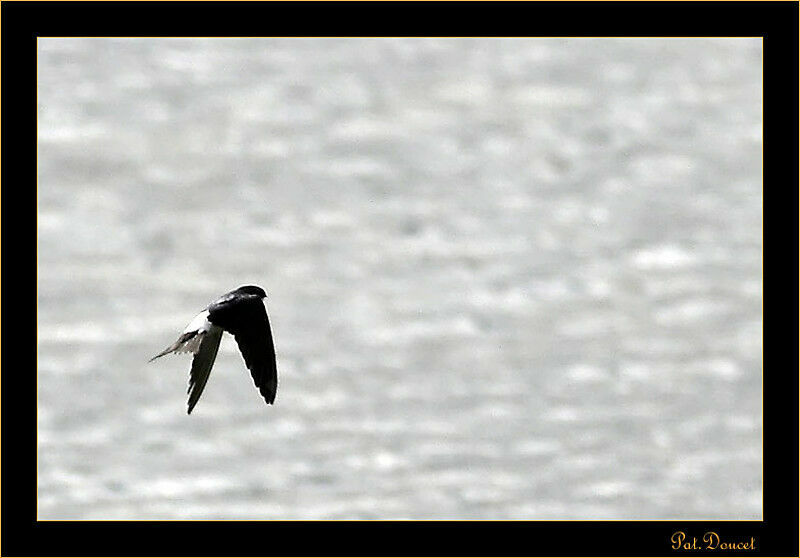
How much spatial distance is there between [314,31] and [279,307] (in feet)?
5.69

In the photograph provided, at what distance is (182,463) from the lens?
523cm

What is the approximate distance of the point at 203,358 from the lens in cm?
300

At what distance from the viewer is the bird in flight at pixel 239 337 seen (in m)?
2.89

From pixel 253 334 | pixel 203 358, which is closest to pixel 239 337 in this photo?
pixel 253 334

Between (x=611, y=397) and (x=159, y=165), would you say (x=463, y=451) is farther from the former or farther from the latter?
(x=159, y=165)

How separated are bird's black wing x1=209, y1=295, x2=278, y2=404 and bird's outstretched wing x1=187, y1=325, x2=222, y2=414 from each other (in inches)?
1.5

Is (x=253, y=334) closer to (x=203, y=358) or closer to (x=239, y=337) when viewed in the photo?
(x=239, y=337)

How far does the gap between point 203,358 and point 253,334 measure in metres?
0.16

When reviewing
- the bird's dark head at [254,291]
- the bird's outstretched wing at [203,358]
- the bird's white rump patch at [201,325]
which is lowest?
the bird's outstretched wing at [203,358]

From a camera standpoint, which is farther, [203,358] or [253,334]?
[203,358]

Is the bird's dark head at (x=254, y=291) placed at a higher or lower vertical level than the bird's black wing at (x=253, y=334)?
higher

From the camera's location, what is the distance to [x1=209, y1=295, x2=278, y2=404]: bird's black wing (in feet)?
9.48

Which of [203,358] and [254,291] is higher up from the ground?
[254,291]

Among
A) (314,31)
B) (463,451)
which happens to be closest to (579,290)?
(463,451)
